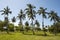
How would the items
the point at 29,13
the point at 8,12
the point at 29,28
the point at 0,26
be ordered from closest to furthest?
1. the point at 29,13
2. the point at 8,12
3. the point at 0,26
4. the point at 29,28

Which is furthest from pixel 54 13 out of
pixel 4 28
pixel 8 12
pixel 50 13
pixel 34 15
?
pixel 4 28

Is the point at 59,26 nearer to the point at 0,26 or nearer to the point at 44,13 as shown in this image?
the point at 44,13

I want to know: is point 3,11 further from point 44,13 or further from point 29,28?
point 29,28

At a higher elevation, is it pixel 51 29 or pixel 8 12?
pixel 8 12

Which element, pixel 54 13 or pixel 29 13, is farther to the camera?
pixel 54 13

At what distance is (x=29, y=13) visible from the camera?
69312 millimetres

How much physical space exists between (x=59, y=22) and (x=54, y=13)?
39.7 ft

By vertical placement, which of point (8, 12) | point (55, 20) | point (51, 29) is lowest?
point (51, 29)

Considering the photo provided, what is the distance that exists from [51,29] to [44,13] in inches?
671

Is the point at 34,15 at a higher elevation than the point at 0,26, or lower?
higher

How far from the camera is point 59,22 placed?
8706cm

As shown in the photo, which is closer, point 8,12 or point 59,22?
point 8,12

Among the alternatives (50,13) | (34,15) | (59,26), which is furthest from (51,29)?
(34,15)

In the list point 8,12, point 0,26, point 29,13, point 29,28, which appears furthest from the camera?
point 29,28
